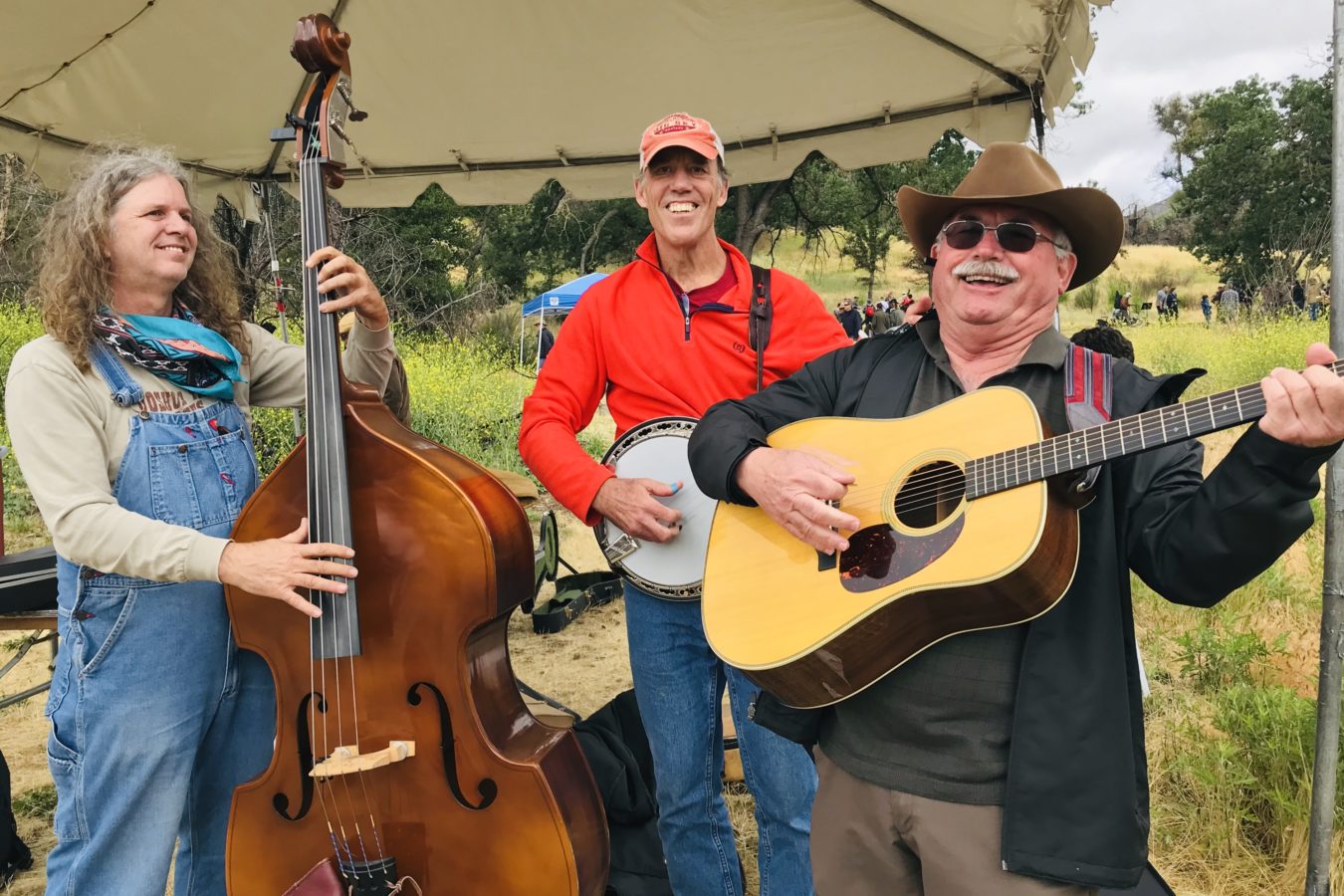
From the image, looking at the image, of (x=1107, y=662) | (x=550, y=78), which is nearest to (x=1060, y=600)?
(x=1107, y=662)

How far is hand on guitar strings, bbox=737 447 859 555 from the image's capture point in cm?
167

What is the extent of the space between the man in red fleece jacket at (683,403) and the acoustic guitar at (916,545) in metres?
0.46

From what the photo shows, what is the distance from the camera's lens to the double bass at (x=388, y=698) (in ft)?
6.33

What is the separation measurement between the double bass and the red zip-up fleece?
349 millimetres

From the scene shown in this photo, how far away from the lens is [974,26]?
126 inches

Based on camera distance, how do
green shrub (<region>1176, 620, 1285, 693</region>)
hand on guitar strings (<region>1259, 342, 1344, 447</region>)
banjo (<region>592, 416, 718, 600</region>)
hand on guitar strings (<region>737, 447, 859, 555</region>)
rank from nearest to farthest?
hand on guitar strings (<region>1259, 342, 1344, 447</region>), hand on guitar strings (<region>737, 447, 859, 555</region>), banjo (<region>592, 416, 718, 600</region>), green shrub (<region>1176, 620, 1285, 693</region>)

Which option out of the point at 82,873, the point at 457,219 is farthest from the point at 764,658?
the point at 457,219

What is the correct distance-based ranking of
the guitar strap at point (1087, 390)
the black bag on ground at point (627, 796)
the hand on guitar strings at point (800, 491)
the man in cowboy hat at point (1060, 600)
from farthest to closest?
the black bag on ground at point (627, 796), the hand on guitar strings at point (800, 491), the guitar strap at point (1087, 390), the man in cowboy hat at point (1060, 600)

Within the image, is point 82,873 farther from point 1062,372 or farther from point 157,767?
point 1062,372

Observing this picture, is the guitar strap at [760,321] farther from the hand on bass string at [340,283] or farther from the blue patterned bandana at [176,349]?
the blue patterned bandana at [176,349]

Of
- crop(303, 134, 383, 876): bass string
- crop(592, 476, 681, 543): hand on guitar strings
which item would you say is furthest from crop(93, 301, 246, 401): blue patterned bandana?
crop(592, 476, 681, 543): hand on guitar strings

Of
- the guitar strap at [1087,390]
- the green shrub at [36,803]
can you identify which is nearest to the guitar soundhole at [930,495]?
the guitar strap at [1087,390]

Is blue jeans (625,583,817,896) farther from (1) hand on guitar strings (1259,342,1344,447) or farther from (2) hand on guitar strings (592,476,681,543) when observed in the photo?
(1) hand on guitar strings (1259,342,1344,447)

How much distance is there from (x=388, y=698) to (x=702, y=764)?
878mm
